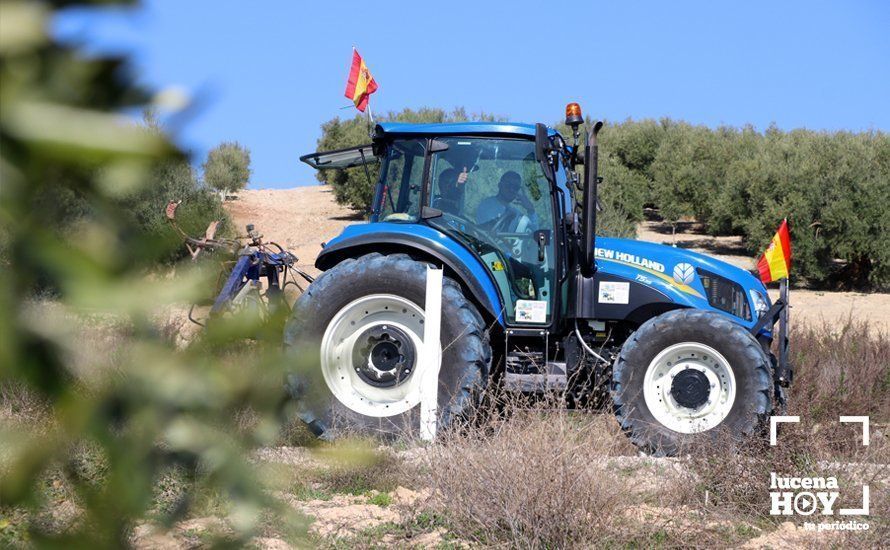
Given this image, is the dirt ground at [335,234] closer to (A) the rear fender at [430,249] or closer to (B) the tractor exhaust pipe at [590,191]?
(B) the tractor exhaust pipe at [590,191]

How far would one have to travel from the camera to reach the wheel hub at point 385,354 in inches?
289

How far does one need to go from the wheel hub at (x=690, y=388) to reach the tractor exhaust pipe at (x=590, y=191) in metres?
1.05

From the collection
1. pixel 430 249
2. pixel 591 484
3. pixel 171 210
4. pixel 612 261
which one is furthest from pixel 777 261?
pixel 171 210

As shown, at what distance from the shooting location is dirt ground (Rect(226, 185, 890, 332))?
2031 centimetres

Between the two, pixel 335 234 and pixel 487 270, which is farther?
pixel 335 234

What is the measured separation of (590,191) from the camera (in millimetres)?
7074

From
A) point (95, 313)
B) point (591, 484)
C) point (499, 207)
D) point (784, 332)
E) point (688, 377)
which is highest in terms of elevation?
point (499, 207)

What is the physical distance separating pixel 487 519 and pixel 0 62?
15.4 ft

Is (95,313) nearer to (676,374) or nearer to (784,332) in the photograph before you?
(676,374)

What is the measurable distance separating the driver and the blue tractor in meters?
0.01

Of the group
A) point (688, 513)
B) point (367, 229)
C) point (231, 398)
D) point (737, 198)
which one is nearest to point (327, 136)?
point (737, 198)

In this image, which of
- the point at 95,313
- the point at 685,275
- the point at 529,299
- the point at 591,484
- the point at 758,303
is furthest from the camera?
the point at 758,303

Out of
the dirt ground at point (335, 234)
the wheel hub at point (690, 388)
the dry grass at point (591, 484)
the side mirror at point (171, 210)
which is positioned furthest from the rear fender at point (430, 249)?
the dirt ground at point (335, 234)

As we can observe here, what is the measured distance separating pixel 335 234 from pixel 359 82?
1635cm
